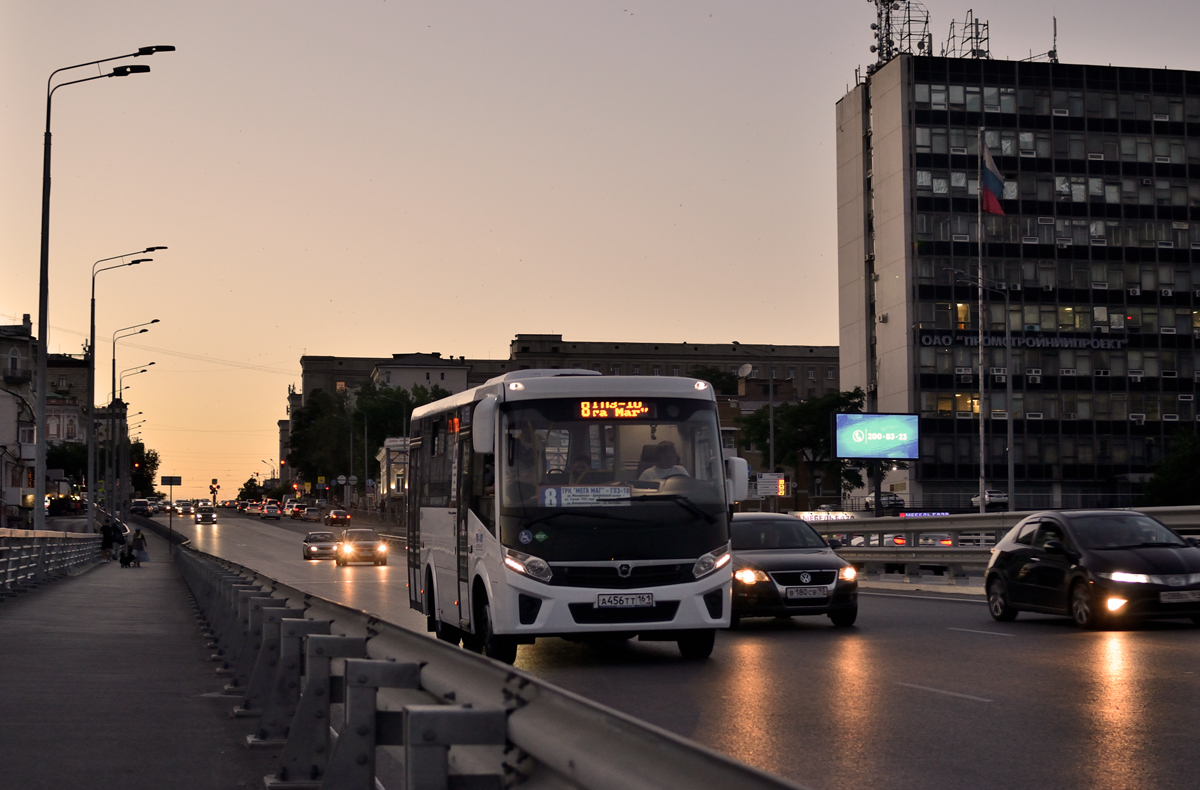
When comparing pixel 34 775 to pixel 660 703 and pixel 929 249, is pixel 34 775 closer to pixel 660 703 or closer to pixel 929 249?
pixel 660 703

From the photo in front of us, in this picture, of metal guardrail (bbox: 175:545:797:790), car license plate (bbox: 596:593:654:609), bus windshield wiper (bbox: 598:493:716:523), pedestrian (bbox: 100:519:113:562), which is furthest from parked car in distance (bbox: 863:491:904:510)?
metal guardrail (bbox: 175:545:797:790)

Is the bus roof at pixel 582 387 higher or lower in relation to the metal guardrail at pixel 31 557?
higher

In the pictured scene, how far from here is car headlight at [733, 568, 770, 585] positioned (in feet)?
62.1

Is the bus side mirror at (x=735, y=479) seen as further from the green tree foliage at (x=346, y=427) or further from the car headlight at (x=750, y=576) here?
the green tree foliage at (x=346, y=427)

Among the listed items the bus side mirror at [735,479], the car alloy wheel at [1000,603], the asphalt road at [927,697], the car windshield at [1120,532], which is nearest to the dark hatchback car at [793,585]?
the asphalt road at [927,697]

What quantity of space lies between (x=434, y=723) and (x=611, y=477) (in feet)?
34.6

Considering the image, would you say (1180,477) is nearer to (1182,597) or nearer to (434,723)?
(1182,597)

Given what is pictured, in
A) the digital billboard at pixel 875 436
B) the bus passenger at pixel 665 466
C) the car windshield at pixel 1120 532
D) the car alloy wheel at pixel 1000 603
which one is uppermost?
the digital billboard at pixel 875 436

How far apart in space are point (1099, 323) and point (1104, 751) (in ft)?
322

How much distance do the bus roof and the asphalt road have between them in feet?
8.87

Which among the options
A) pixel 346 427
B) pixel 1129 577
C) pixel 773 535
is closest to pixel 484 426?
pixel 773 535

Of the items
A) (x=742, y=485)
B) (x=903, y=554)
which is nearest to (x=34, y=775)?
(x=742, y=485)

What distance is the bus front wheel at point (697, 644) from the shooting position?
1529 centimetres

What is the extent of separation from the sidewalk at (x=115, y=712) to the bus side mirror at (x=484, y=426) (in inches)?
130
